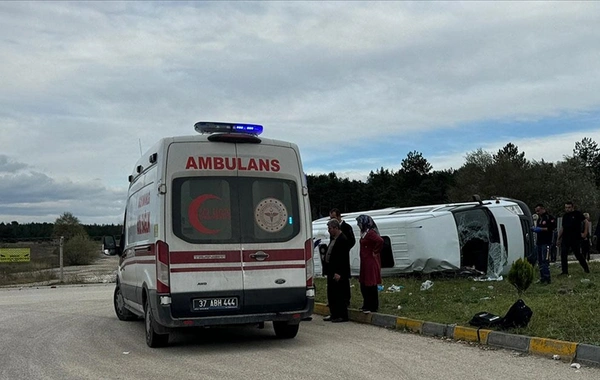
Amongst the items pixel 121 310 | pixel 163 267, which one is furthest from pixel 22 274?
pixel 163 267

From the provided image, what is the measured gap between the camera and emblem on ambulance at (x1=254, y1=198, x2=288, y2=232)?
9.07 metres

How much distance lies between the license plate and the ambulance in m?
0.01

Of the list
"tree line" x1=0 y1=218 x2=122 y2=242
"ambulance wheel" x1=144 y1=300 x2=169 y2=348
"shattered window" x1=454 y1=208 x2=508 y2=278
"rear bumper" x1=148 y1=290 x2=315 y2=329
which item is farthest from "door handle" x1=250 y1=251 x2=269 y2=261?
"tree line" x1=0 y1=218 x2=122 y2=242

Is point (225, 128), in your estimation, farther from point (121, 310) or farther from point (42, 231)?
point (42, 231)

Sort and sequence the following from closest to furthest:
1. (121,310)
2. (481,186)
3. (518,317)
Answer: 1. (518,317)
2. (121,310)
3. (481,186)

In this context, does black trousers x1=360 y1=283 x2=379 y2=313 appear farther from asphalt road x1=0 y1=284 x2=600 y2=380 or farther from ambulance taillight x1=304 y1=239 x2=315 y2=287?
ambulance taillight x1=304 y1=239 x2=315 y2=287

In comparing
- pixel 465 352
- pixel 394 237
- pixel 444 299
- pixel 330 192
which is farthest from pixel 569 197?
pixel 465 352

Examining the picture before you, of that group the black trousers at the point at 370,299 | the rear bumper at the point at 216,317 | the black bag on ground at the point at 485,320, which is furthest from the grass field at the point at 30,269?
the black bag on ground at the point at 485,320

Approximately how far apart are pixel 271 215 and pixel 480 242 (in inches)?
407

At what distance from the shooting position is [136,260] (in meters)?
10.1

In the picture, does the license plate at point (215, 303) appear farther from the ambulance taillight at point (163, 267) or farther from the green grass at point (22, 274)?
the green grass at point (22, 274)

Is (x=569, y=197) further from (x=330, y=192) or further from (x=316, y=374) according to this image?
(x=316, y=374)

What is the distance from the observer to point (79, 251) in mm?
43844

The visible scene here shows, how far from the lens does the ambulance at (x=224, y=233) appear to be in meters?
8.60
